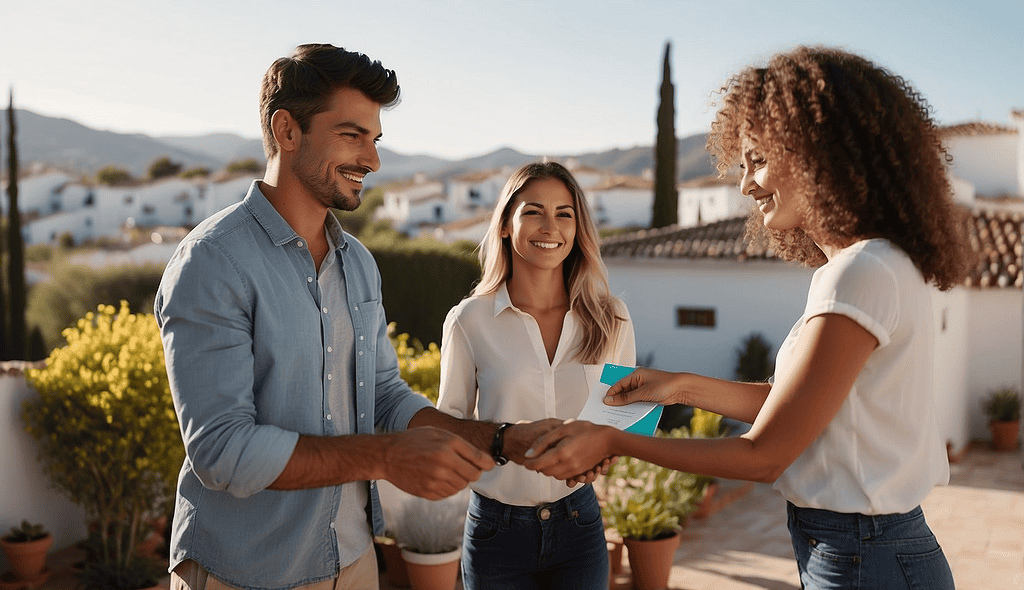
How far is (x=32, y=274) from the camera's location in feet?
156

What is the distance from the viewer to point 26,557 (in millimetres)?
5770

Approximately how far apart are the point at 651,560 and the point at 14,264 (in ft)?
62.9

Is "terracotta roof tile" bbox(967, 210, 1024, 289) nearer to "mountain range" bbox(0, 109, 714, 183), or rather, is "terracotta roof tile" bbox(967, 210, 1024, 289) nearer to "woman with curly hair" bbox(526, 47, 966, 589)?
"woman with curly hair" bbox(526, 47, 966, 589)

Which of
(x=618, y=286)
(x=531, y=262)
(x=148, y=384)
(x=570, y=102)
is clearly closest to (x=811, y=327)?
(x=531, y=262)

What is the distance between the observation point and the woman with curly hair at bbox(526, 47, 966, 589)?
179 centimetres

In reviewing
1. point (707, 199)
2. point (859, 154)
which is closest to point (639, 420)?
point (859, 154)

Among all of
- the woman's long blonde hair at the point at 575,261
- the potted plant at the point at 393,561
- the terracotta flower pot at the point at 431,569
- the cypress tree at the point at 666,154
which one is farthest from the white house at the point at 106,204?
the woman's long blonde hair at the point at 575,261

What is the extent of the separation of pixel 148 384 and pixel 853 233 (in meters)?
4.94

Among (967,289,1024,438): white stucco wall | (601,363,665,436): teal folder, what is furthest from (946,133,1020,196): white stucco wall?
(601,363,665,436): teal folder

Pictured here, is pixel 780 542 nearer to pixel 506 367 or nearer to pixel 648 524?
pixel 648 524

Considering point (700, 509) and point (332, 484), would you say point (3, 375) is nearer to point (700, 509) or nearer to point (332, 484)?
point (332, 484)

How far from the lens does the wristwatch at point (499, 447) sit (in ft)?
8.34

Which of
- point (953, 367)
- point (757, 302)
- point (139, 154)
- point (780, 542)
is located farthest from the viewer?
point (139, 154)

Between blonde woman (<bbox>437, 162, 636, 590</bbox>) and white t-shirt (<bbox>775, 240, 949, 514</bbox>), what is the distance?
0.95 meters
